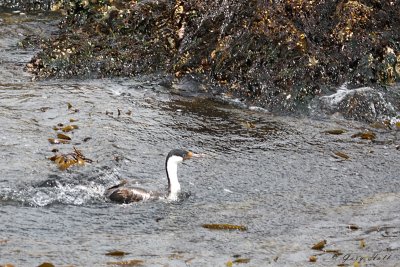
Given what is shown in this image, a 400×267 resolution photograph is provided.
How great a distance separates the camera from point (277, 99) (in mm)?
12656

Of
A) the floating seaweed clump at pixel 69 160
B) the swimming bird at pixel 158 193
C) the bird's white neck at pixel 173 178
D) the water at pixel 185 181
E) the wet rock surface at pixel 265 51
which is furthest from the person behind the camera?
the wet rock surface at pixel 265 51

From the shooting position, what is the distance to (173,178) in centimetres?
934

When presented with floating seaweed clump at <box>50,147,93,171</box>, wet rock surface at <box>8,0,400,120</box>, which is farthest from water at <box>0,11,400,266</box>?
wet rock surface at <box>8,0,400,120</box>

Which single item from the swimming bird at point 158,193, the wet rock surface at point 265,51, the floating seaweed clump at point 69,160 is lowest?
the floating seaweed clump at point 69,160

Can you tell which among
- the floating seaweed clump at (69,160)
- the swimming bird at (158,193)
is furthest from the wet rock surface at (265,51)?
the floating seaweed clump at (69,160)

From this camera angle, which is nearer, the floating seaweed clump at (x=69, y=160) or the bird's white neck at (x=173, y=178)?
the bird's white neck at (x=173, y=178)

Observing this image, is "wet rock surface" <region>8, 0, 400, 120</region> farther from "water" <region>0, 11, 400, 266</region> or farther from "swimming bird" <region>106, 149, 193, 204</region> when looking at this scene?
"swimming bird" <region>106, 149, 193, 204</region>

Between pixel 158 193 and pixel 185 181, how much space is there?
61 cm

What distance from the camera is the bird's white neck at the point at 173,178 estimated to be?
→ 30.3 feet

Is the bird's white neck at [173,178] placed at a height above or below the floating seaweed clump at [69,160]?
above

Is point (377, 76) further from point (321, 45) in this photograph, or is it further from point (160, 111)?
point (160, 111)

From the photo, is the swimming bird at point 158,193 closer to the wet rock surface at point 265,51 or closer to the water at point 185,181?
the water at point 185,181

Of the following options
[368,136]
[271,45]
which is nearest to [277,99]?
[271,45]

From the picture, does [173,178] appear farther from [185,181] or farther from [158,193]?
[185,181]
